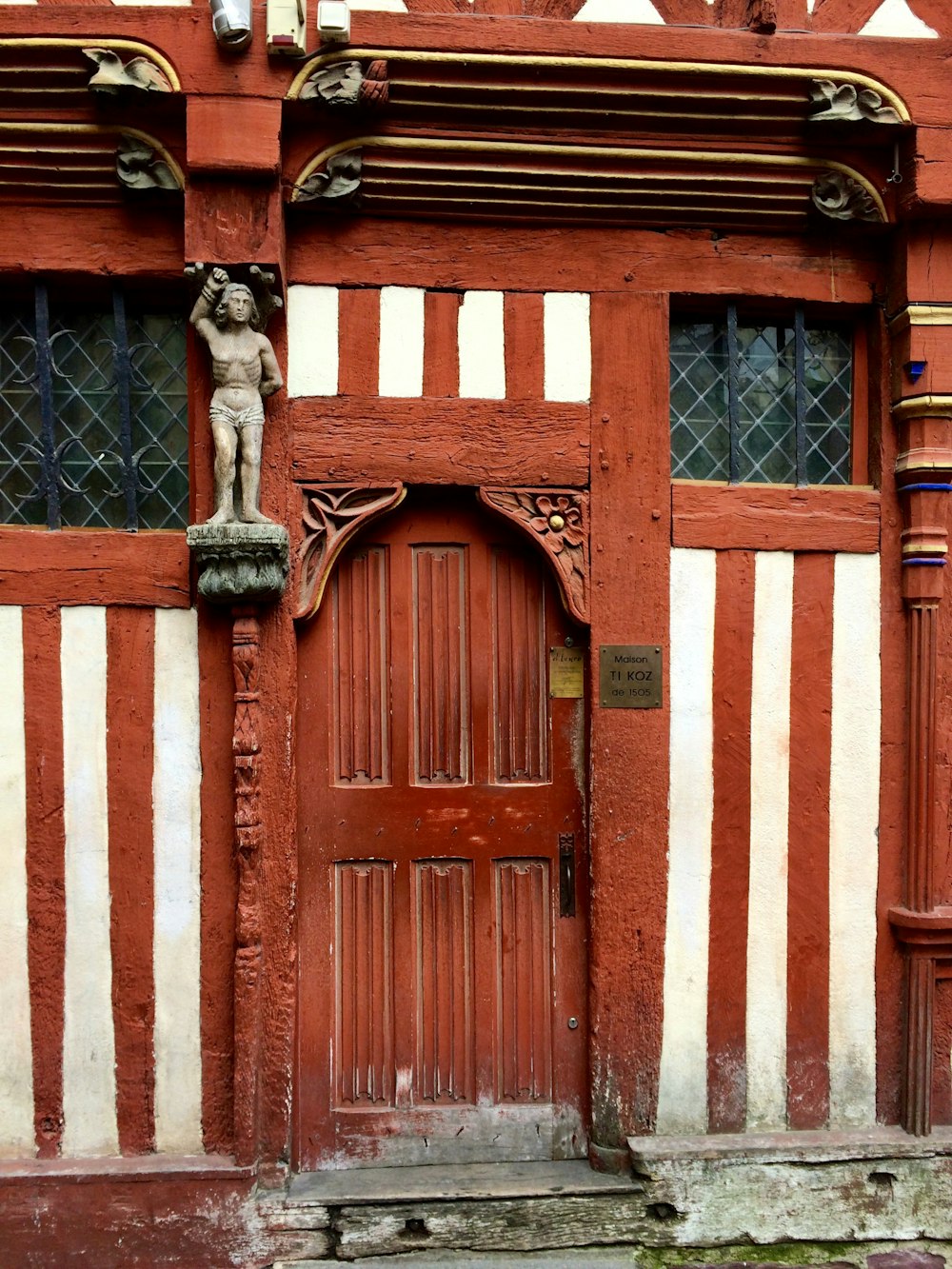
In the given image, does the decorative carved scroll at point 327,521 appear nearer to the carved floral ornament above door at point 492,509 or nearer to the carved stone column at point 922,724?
the carved floral ornament above door at point 492,509

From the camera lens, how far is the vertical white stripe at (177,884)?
3434 mm

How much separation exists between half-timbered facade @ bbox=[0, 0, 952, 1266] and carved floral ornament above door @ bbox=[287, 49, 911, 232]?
2 centimetres

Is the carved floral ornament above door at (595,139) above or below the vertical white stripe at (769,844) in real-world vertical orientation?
above

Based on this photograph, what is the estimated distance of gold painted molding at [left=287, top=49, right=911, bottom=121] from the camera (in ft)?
10.6

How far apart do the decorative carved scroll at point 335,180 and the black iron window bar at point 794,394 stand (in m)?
1.50

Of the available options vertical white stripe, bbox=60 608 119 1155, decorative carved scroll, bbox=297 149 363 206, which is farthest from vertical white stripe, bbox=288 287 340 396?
vertical white stripe, bbox=60 608 119 1155

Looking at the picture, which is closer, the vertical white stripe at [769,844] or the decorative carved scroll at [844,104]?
the decorative carved scroll at [844,104]

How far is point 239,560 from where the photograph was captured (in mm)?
3264

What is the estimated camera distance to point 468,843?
11.9 feet

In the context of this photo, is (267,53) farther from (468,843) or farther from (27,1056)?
(27,1056)

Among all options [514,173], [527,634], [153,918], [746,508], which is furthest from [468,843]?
[514,173]

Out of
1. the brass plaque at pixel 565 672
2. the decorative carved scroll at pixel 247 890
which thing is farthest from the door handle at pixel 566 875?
the decorative carved scroll at pixel 247 890

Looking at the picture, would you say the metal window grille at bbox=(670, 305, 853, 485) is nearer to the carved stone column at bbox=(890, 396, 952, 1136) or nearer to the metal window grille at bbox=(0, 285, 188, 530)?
the carved stone column at bbox=(890, 396, 952, 1136)

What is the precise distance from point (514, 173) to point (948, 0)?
67.6 inches
